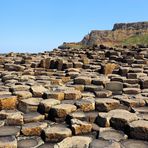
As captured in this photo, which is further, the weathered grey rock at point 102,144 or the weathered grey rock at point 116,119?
the weathered grey rock at point 116,119

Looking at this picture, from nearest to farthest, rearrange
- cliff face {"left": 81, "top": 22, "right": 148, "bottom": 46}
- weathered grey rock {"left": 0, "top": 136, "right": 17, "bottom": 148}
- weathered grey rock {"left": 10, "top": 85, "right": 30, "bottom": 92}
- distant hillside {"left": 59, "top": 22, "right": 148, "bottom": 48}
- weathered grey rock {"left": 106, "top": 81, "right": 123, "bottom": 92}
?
weathered grey rock {"left": 0, "top": 136, "right": 17, "bottom": 148}
weathered grey rock {"left": 10, "top": 85, "right": 30, "bottom": 92}
weathered grey rock {"left": 106, "top": 81, "right": 123, "bottom": 92}
distant hillside {"left": 59, "top": 22, "right": 148, "bottom": 48}
cliff face {"left": 81, "top": 22, "right": 148, "bottom": 46}

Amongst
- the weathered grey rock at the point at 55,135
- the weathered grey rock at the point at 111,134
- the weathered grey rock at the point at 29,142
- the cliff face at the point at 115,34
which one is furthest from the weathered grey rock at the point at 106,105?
the cliff face at the point at 115,34

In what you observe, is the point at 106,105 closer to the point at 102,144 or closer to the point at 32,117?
the point at 32,117

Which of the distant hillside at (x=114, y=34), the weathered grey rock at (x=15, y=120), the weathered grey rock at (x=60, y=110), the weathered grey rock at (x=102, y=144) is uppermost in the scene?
the distant hillside at (x=114, y=34)

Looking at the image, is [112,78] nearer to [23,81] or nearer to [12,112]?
[23,81]

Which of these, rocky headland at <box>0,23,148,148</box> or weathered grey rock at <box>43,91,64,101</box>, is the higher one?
weathered grey rock at <box>43,91,64,101</box>

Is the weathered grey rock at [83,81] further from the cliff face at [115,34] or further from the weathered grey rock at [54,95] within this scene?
the cliff face at [115,34]

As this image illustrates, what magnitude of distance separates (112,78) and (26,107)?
9.87 ft

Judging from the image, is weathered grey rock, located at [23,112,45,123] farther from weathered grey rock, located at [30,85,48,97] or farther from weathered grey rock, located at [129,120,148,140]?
weathered grey rock, located at [129,120,148,140]

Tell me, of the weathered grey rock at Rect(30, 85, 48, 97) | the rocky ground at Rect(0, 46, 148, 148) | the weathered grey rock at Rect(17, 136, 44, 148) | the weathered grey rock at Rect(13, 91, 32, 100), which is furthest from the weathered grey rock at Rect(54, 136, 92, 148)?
the weathered grey rock at Rect(30, 85, 48, 97)

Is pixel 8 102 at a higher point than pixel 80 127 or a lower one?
higher

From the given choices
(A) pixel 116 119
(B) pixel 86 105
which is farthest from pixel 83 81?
(A) pixel 116 119

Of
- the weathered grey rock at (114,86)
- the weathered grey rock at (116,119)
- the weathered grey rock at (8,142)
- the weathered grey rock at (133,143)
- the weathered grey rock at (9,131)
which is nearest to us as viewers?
the weathered grey rock at (8,142)

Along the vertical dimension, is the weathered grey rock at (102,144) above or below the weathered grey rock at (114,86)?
below
